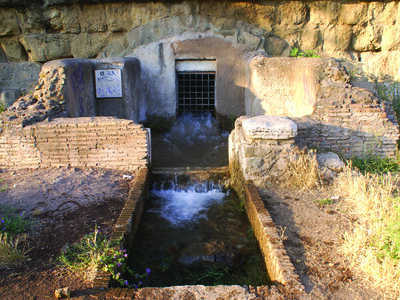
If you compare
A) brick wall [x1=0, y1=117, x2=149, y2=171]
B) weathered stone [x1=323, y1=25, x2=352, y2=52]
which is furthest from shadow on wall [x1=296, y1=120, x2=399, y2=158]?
weathered stone [x1=323, y1=25, x2=352, y2=52]

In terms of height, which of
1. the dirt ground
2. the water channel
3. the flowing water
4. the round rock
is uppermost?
the round rock

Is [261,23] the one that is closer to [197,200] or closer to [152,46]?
[152,46]

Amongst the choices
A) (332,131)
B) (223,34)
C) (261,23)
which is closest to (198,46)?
(223,34)

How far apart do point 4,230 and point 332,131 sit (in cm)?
481

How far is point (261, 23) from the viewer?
980 cm

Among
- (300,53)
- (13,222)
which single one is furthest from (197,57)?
(13,222)

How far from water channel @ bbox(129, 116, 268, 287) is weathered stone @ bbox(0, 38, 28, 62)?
609 cm

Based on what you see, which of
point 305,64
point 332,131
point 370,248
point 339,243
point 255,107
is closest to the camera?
point 370,248

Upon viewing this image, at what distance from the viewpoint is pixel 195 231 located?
4855 millimetres

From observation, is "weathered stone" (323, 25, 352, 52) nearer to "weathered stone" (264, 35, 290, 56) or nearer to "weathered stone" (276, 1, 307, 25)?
"weathered stone" (276, 1, 307, 25)

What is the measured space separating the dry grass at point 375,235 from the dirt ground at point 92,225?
0.39 feet

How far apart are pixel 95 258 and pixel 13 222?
134 cm

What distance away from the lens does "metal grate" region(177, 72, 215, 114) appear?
394 inches

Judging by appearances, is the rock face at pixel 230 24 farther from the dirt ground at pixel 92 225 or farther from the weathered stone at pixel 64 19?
the dirt ground at pixel 92 225
